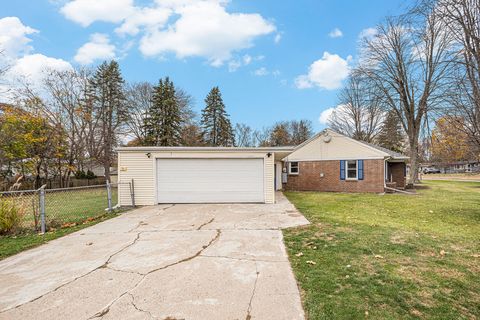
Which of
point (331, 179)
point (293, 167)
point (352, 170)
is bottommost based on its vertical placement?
point (331, 179)

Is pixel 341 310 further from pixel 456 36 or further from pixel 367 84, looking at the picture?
pixel 367 84

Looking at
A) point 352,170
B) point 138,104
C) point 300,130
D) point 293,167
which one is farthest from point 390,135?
point 138,104

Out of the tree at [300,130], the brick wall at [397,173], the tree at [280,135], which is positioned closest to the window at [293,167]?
the brick wall at [397,173]

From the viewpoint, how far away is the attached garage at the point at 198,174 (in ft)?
32.1

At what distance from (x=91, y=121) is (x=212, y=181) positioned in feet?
62.9

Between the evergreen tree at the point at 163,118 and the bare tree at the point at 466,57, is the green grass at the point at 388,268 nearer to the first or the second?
the bare tree at the point at 466,57

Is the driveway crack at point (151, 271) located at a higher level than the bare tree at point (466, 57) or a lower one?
lower

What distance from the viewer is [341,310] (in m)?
2.41

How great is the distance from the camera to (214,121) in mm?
32156

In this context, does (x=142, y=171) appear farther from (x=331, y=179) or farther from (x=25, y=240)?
(x=331, y=179)

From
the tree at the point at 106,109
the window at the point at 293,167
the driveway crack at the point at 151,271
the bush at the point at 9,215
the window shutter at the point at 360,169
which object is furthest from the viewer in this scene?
the tree at the point at 106,109

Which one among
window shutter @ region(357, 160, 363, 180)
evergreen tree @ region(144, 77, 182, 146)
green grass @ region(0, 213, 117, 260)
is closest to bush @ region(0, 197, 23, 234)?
green grass @ region(0, 213, 117, 260)

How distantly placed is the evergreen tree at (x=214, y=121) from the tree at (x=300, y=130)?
1266 cm

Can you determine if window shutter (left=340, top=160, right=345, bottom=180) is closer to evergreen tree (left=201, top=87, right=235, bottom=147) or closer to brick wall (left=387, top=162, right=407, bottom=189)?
brick wall (left=387, top=162, right=407, bottom=189)
